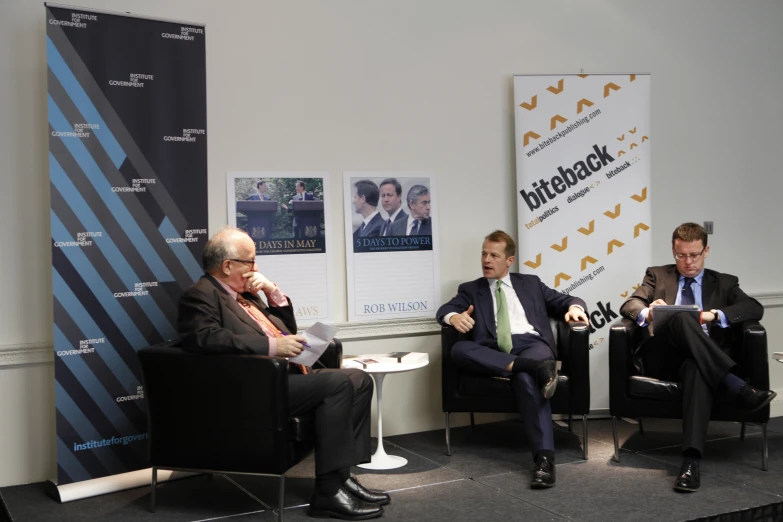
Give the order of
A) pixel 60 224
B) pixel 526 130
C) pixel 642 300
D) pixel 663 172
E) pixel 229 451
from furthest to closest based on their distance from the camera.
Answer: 1. pixel 663 172
2. pixel 526 130
3. pixel 642 300
4. pixel 60 224
5. pixel 229 451

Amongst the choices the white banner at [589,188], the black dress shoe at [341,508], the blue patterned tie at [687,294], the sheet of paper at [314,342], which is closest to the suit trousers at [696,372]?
the blue patterned tie at [687,294]

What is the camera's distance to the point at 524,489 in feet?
13.5

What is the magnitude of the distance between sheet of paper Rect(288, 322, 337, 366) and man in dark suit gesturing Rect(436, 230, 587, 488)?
112 centimetres

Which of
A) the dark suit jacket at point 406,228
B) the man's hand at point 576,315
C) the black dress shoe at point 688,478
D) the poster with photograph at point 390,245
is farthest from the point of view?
the dark suit jacket at point 406,228

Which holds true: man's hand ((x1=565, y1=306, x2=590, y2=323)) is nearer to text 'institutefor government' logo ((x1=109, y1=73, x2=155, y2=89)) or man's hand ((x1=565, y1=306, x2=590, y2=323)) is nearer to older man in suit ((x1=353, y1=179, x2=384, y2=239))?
older man in suit ((x1=353, y1=179, x2=384, y2=239))

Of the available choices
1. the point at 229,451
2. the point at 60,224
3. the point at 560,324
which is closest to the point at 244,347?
the point at 229,451

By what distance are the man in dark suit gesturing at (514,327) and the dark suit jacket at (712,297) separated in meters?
0.34

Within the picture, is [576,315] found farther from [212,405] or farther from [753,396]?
[212,405]

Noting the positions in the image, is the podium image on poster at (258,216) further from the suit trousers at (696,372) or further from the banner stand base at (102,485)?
the suit trousers at (696,372)

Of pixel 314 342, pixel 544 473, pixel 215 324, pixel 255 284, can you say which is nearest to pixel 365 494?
pixel 314 342

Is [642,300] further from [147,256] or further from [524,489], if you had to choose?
[147,256]

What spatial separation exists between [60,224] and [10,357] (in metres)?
0.77

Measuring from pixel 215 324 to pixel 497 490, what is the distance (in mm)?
1610

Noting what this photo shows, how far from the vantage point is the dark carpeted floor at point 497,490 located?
3762 millimetres
